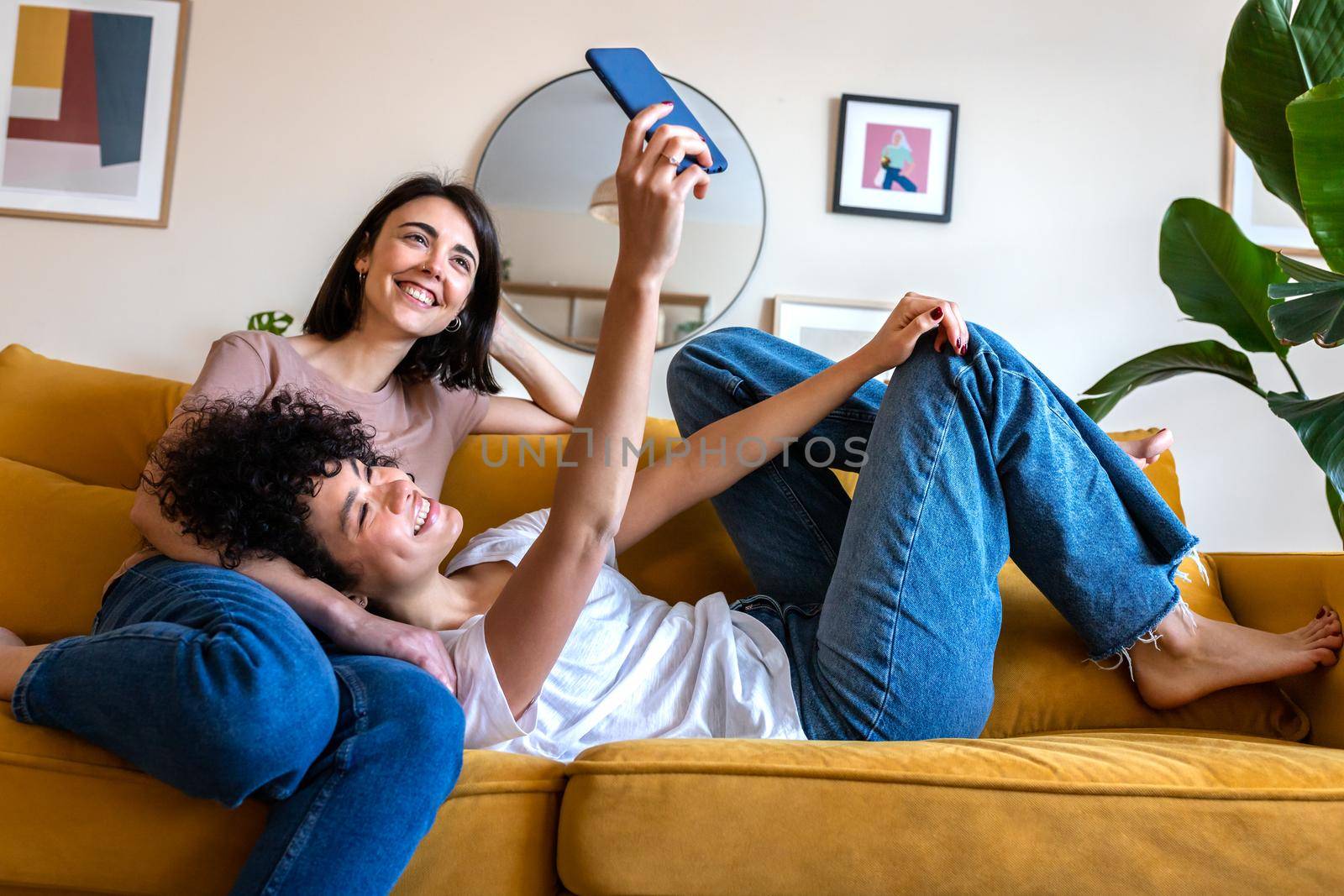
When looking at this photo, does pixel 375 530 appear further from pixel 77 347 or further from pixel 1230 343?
pixel 1230 343

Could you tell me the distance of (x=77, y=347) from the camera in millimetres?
2262

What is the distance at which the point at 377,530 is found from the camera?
3.78 feet

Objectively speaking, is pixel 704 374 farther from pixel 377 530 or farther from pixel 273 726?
pixel 273 726

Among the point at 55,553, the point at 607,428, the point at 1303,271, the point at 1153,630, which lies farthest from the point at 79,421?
the point at 1303,271

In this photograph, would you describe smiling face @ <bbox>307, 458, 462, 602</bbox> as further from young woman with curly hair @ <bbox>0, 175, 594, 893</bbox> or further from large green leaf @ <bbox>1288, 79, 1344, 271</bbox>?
large green leaf @ <bbox>1288, 79, 1344, 271</bbox>

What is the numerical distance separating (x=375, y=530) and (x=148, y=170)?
162cm

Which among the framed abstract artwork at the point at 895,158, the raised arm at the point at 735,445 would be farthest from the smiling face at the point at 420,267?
the framed abstract artwork at the point at 895,158

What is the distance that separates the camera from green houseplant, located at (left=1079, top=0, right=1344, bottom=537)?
5.09 ft

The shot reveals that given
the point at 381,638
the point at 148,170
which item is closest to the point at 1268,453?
the point at 381,638

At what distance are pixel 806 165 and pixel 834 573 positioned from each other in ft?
4.58

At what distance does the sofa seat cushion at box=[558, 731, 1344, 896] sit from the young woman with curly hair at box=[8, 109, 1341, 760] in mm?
201

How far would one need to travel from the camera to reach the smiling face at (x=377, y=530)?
115cm

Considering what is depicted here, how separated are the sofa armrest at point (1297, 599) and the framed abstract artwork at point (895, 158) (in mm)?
1129

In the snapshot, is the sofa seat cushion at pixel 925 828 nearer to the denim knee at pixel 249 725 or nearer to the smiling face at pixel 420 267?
the denim knee at pixel 249 725
